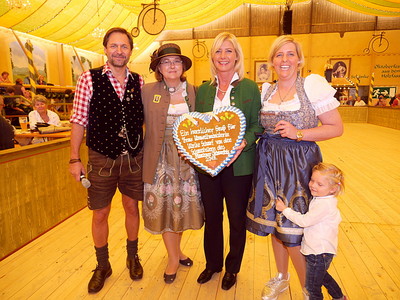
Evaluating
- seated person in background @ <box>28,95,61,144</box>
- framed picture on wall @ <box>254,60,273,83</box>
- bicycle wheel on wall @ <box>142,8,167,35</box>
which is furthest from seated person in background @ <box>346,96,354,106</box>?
seated person in background @ <box>28,95,61,144</box>

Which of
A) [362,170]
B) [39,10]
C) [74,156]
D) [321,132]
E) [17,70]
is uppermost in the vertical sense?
[39,10]

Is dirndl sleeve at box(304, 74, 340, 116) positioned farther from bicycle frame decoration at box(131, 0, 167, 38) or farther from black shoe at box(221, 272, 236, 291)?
bicycle frame decoration at box(131, 0, 167, 38)

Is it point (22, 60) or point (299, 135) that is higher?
point (22, 60)

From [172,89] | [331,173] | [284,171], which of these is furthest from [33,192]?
[331,173]

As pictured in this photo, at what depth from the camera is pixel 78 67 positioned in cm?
1359

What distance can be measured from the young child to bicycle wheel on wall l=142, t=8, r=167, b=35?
5818 mm

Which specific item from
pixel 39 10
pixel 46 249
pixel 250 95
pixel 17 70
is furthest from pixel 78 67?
pixel 250 95

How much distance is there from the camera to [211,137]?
165cm

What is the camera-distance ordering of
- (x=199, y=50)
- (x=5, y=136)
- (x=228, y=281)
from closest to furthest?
(x=228, y=281) → (x=5, y=136) → (x=199, y=50)

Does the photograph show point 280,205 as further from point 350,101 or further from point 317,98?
point 350,101

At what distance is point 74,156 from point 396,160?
19.5 ft

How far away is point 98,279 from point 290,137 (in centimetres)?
161

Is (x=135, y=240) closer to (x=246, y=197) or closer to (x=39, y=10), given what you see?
(x=246, y=197)

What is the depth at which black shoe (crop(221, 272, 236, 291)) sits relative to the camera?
6.35ft
